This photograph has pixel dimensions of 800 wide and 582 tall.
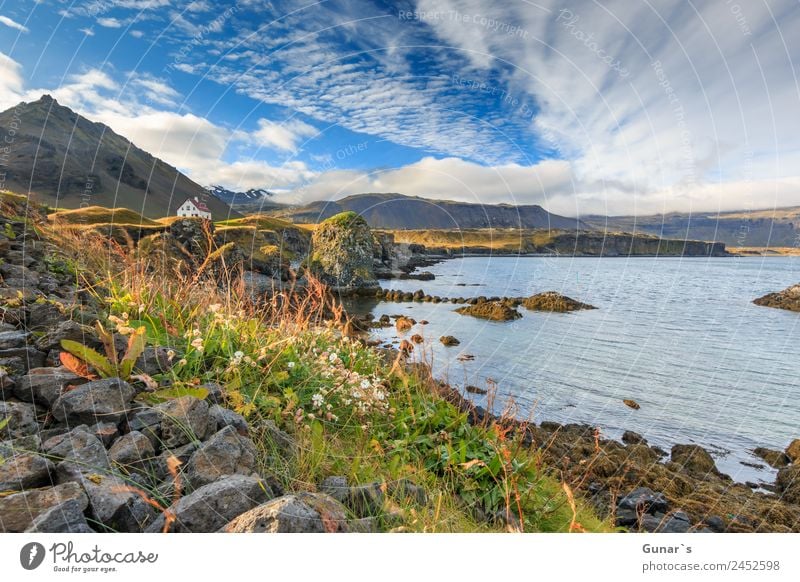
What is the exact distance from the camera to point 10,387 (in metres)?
3.37

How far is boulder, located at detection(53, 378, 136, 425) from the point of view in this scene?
3316 mm

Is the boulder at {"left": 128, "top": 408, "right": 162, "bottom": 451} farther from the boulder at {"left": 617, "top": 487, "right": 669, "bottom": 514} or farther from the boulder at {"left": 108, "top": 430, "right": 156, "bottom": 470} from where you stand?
the boulder at {"left": 617, "top": 487, "right": 669, "bottom": 514}

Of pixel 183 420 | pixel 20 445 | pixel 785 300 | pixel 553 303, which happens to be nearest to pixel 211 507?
pixel 183 420

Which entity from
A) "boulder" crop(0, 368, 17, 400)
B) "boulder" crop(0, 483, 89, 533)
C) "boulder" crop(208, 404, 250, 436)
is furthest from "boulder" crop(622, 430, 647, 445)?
"boulder" crop(0, 368, 17, 400)

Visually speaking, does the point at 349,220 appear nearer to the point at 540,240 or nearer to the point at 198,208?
the point at 540,240

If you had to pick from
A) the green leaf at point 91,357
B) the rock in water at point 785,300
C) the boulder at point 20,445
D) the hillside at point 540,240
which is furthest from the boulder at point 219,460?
the rock in water at point 785,300

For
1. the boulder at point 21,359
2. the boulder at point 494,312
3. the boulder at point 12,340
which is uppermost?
the boulder at point 12,340

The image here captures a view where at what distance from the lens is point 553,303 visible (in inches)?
1046

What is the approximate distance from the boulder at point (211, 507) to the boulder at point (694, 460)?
35.7ft

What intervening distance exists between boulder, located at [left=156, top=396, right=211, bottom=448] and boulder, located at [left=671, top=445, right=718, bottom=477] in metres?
10.9

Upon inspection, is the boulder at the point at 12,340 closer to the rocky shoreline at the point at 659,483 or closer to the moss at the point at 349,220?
the rocky shoreline at the point at 659,483

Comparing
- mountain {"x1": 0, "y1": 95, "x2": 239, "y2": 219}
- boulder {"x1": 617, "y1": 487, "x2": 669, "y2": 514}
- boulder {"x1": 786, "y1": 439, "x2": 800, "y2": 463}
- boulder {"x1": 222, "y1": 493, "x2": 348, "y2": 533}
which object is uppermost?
mountain {"x1": 0, "y1": 95, "x2": 239, "y2": 219}

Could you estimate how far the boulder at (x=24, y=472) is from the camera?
101 inches
